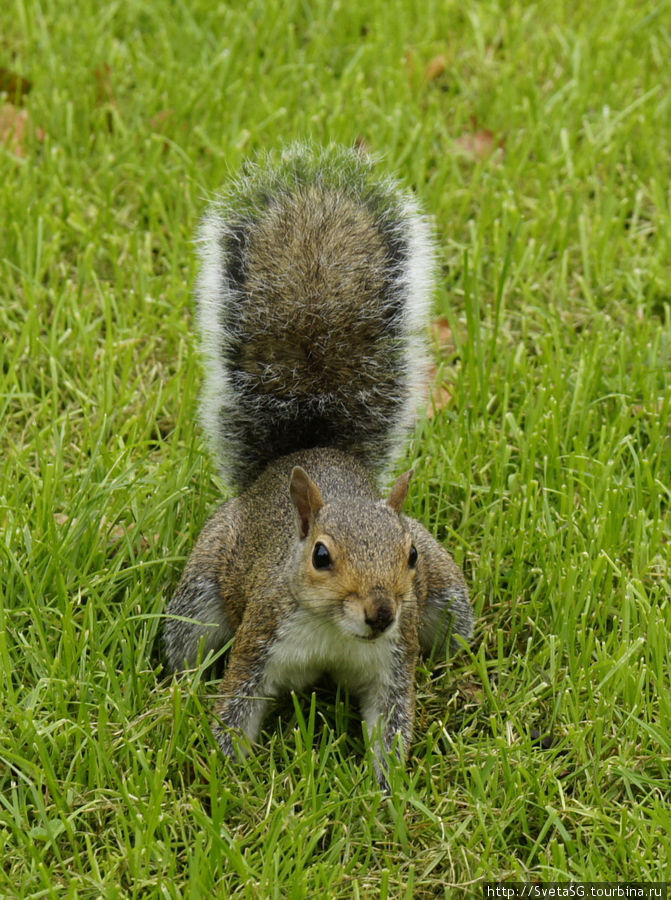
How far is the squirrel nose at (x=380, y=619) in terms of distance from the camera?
7.15 feet

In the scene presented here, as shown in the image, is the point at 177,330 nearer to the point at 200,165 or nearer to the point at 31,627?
the point at 200,165

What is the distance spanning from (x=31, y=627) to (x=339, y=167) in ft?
3.99

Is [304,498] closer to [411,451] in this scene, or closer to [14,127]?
[411,451]

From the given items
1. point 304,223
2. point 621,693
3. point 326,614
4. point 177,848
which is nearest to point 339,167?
point 304,223

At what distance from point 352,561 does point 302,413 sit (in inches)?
23.6

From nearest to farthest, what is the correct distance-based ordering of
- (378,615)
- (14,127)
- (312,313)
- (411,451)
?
(378,615), (312,313), (411,451), (14,127)

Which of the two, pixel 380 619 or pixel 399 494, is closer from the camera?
pixel 380 619

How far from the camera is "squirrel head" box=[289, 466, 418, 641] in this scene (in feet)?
7.26

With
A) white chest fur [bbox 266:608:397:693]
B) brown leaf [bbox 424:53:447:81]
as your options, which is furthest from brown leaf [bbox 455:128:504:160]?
white chest fur [bbox 266:608:397:693]

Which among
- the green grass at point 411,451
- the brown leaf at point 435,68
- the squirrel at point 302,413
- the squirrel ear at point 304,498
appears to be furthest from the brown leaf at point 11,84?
the squirrel ear at point 304,498

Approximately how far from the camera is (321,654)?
7.93 ft

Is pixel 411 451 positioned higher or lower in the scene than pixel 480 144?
lower

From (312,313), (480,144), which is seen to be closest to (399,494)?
(312,313)

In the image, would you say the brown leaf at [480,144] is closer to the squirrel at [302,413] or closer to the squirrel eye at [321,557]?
the squirrel at [302,413]
